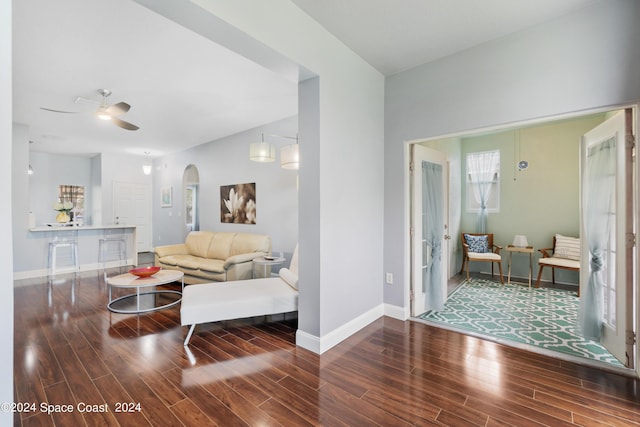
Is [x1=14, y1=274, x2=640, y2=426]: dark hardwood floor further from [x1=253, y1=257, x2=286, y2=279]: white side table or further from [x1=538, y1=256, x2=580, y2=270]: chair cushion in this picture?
[x1=538, y1=256, x2=580, y2=270]: chair cushion

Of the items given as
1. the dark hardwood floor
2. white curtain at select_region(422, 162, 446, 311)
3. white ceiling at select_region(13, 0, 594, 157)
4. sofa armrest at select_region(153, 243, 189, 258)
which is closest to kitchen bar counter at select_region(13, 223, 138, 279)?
sofa armrest at select_region(153, 243, 189, 258)

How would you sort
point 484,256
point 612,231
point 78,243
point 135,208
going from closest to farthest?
point 612,231, point 484,256, point 78,243, point 135,208

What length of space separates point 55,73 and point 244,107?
2.16 m

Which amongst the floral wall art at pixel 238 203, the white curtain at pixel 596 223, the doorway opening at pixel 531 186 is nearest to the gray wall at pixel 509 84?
the white curtain at pixel 596 223

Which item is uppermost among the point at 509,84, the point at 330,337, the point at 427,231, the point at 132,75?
the point at 132,75

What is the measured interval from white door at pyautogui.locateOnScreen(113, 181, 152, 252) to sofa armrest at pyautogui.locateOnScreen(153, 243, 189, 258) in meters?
2.69

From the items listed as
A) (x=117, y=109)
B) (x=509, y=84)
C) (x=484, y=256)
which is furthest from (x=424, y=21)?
(x=484, y=256)

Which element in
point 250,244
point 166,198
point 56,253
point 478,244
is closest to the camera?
point 250,244

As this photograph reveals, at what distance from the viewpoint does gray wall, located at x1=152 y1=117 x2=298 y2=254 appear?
4.85 metres

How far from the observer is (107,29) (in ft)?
8.08

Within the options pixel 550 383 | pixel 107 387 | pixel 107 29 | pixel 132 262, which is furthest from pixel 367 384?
pixel 132 262

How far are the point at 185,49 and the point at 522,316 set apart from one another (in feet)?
15.7

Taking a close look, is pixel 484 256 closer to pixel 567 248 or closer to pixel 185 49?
pixel 567 248

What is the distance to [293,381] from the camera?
213cm
